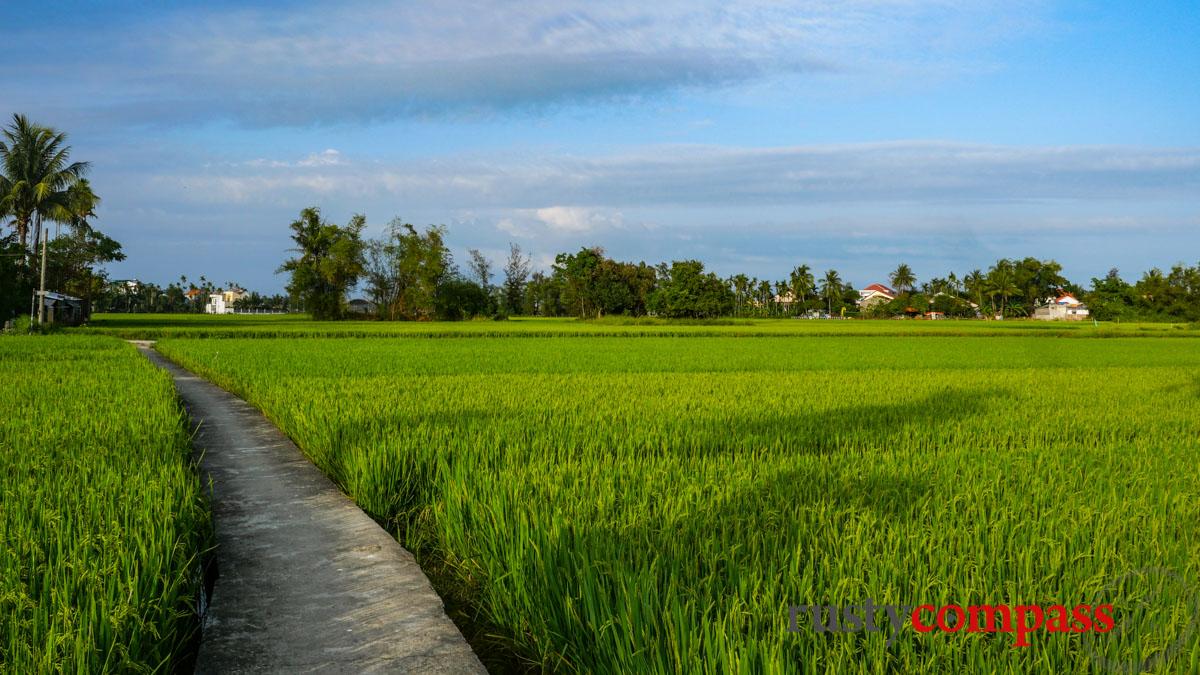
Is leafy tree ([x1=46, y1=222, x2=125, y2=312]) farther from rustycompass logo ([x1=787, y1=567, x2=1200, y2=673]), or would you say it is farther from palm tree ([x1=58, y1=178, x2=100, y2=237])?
rustycompass logo ([x1=787, y1=567, x2=1200, y2=673])

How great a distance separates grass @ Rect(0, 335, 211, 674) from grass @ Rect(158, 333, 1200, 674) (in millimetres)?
1180

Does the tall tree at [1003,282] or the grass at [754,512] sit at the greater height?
the tall tree at [1003,282]

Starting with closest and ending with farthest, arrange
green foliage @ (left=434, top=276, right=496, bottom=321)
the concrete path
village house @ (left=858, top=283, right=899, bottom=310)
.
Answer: the concrete path, green foliage @ (left=434, top=276, right=496, bottom=321), village house @ (left=858, top=283, right=899, bottom=310)

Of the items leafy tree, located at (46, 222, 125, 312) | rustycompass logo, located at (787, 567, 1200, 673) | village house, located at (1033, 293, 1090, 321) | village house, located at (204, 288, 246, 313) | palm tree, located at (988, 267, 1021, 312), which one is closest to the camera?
rustycompass logo, located at (787, 567, 1200, 673)

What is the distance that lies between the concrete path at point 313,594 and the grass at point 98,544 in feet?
0.72

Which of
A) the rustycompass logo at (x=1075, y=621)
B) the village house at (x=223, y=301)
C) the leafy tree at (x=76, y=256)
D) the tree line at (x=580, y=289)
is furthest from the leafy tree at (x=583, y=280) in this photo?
the village house at (x=223, y=301)

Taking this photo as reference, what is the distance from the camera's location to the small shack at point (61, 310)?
1481 inches

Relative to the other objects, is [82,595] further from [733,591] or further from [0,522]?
[733,591]

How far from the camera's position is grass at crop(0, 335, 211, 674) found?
234 cm

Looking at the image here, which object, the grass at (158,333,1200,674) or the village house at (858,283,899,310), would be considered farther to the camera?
the village house at (858,283,899,310)

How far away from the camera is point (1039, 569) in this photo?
8.96ft

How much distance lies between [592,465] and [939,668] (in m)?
2.77

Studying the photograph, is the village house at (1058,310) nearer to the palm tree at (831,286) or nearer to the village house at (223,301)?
the palm tree at (831,286)

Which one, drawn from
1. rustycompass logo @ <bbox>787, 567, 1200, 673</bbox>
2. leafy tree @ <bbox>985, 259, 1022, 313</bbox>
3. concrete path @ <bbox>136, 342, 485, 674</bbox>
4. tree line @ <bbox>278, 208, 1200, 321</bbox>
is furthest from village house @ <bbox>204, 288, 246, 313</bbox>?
rustycompass logo @ <bbox>787, 567, 1200, 673</bbox>
